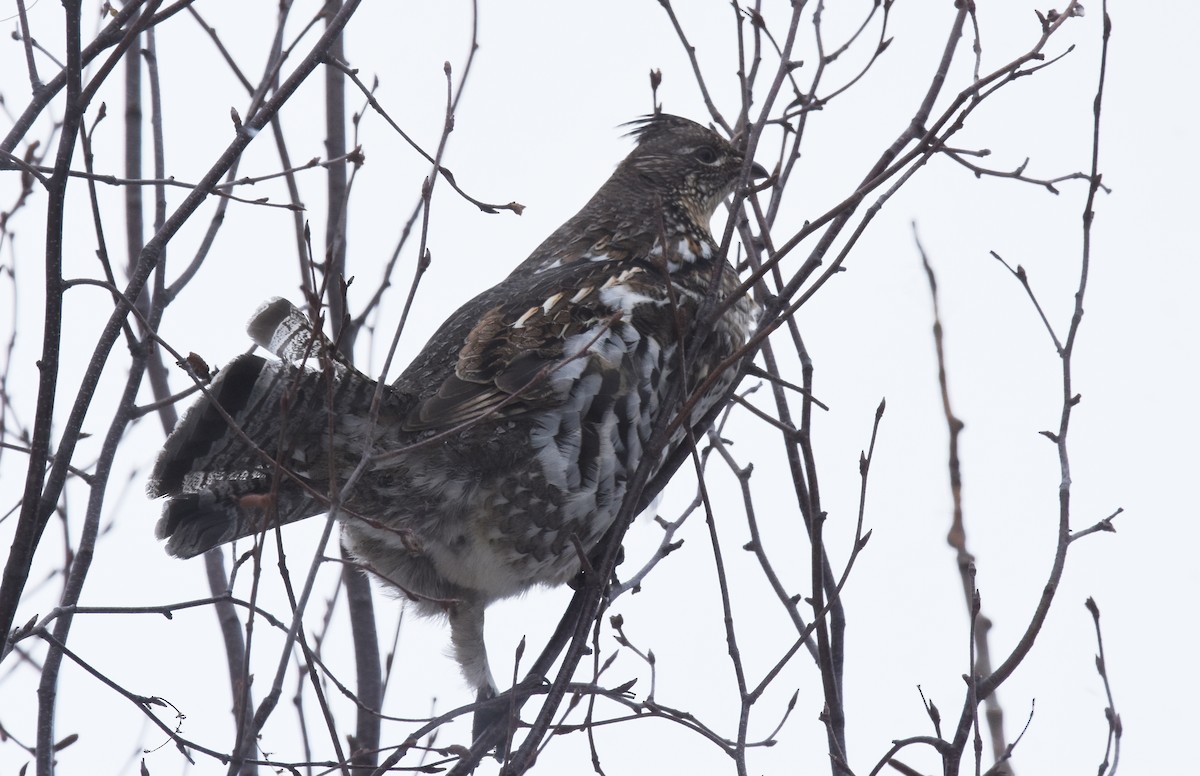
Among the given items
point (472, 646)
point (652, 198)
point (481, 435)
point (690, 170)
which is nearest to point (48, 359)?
point (481, 435)

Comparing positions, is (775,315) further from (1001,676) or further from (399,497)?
(399,497)

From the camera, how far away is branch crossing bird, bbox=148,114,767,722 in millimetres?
3508

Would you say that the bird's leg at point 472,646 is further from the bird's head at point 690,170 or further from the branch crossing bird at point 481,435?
the bird's head at point 690,170

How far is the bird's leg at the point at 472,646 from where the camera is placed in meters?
4.59

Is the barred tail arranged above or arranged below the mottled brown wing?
below

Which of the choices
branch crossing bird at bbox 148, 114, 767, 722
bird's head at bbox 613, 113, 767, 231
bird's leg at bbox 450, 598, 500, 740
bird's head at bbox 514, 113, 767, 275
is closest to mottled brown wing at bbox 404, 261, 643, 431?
branch crossing bird at bbox 148, 114, 767, 722

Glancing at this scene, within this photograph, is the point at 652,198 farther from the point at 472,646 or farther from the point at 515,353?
the point at 472,646

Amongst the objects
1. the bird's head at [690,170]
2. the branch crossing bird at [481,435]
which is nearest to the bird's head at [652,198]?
the bird's head at [690,170]

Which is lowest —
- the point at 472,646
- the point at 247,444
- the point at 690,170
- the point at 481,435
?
the point at 247,444

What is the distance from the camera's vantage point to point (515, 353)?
405 centimetres

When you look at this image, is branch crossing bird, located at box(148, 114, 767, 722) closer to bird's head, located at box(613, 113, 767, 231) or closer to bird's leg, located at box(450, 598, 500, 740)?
bird's leg, located at box(450, 598, 500, 740)

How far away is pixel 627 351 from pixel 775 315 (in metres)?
1.12

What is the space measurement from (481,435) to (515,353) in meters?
0.29

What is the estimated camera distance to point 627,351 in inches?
162
